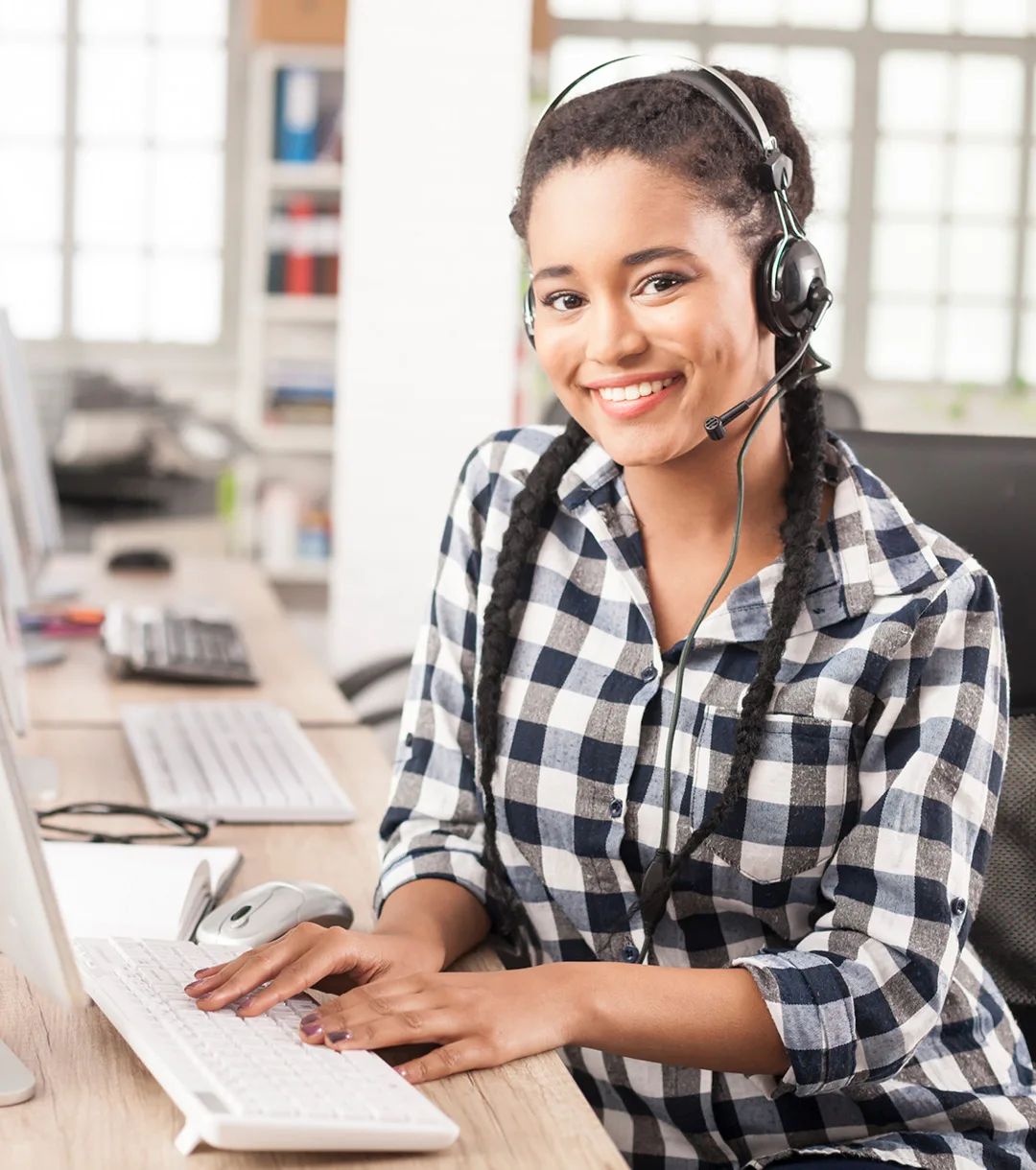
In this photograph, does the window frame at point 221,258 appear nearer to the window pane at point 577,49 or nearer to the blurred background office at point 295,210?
the blurred background office at point 295,210

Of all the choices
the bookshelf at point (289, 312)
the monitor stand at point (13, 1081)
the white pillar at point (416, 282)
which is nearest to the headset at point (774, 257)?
the monitor stand at point (13, 1081)

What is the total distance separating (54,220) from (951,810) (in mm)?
5822

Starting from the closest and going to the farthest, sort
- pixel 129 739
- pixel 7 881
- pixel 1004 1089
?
pixel 7 881, pixel 1004 1089, pixel 129 739

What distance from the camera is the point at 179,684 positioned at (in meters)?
2.02

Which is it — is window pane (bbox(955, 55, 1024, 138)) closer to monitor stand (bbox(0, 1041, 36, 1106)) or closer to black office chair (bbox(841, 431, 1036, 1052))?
black office chair (bbox(841, 431, 1036, 1052))

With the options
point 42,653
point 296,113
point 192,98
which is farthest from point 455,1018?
point 192,98

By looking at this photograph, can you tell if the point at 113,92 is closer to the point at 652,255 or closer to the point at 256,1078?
the point at 652,255

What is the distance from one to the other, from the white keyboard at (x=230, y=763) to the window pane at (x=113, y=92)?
191 inches

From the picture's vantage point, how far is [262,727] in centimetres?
175

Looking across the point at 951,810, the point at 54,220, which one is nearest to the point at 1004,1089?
the point at 951,810

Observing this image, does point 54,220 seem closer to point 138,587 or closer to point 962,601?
point 138,587

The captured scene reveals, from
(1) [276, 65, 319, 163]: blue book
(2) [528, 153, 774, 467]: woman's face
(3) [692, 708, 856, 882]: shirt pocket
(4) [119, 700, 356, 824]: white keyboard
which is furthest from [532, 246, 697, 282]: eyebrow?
(1) [276, 65, 319, 163]: blue book

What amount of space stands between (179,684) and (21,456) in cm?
40

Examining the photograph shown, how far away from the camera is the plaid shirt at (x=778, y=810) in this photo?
1040 mm
